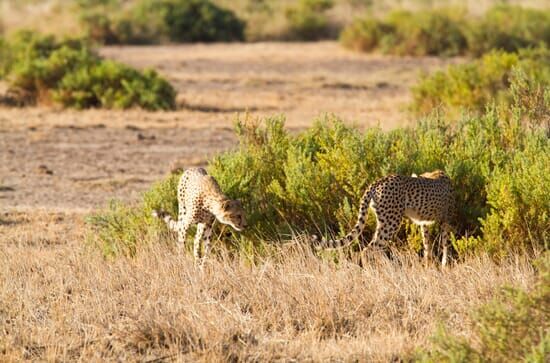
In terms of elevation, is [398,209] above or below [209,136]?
above

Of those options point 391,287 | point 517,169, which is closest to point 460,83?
point 517,169

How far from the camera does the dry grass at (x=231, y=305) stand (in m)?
6.69

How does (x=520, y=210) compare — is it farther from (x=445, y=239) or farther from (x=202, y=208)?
(x=202, y=208)

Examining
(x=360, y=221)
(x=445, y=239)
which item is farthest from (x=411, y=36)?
(x=360, y=221)

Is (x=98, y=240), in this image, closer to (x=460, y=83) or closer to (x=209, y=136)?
(x=209, y=136)

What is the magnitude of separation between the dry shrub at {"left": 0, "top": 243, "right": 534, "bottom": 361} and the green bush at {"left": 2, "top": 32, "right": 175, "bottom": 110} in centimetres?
1075

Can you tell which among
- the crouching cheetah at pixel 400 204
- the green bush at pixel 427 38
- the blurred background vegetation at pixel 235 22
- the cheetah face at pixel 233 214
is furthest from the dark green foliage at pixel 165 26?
the crouching cheetah at pixel 400 204

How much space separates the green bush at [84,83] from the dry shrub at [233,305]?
1075 cm

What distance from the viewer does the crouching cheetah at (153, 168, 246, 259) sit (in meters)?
8.46

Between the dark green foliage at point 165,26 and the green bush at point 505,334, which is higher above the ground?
the green bush at point 505,334

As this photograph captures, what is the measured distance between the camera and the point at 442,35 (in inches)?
1170

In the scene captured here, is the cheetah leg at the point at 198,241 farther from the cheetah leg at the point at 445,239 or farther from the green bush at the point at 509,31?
the green bush at the point at 509,31

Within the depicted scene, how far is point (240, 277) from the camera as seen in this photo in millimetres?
7902

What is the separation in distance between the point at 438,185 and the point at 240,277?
166cm
